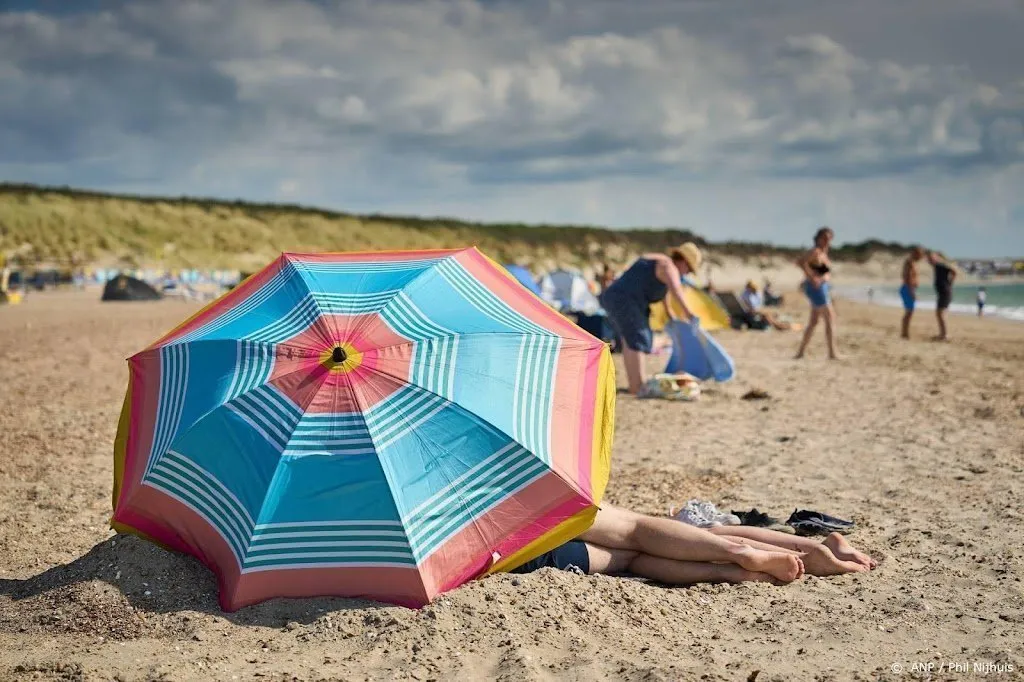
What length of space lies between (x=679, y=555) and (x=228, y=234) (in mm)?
54684

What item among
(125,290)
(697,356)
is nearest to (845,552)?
(697,356)

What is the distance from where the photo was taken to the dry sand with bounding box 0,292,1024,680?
3.38 meters

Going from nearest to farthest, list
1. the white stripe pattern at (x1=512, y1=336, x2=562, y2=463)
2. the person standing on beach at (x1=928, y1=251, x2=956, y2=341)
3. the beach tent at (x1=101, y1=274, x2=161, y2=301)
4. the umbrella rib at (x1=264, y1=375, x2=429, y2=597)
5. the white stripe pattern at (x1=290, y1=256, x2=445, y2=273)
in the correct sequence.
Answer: the umbrella rib at (x1=264, y1=375, x2=429, y2=597) → the white stripe pattern at (x1=512, y1=336, x2=562, y2=463) → the white stripe pattern at (x1=290, y1=256, x2=445, y2=273) → the person standing on beach at (x1=928, y1=251, x2=956, y2=341) → the beach tent at (x1=101, y1=274, x2=161, y2=301)

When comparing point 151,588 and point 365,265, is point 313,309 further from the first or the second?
point 151,588

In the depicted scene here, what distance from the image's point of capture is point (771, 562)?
418 cm

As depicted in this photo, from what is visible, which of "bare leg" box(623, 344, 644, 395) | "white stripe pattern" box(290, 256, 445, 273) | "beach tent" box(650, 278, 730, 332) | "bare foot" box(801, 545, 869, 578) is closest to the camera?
"bare foot" box(801, 545, 869, 578)

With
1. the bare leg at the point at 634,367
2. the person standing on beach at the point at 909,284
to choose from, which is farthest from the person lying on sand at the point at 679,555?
the person standing on beach at the point at 909,284

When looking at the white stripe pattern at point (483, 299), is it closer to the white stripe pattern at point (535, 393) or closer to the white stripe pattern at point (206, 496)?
→ the white stripe pattern at point (535, 393)

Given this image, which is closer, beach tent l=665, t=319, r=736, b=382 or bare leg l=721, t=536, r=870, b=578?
bare leg l=721, t=536, r=870, b=578

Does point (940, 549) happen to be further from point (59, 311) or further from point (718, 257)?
point (718, 257)

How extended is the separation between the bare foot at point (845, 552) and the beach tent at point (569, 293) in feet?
51.7

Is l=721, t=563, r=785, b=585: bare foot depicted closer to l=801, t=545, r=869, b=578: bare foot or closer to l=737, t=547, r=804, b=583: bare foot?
l=737, t=547, r=804, b=583: bare foot

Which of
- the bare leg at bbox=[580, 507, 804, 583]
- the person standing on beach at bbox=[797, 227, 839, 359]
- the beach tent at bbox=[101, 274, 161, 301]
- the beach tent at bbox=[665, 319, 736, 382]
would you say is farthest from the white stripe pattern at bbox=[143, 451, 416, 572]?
the beach tent at bbox=[101, 274, 161, 301]

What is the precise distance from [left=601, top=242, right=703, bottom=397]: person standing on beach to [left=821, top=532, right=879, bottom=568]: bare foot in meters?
5.05
